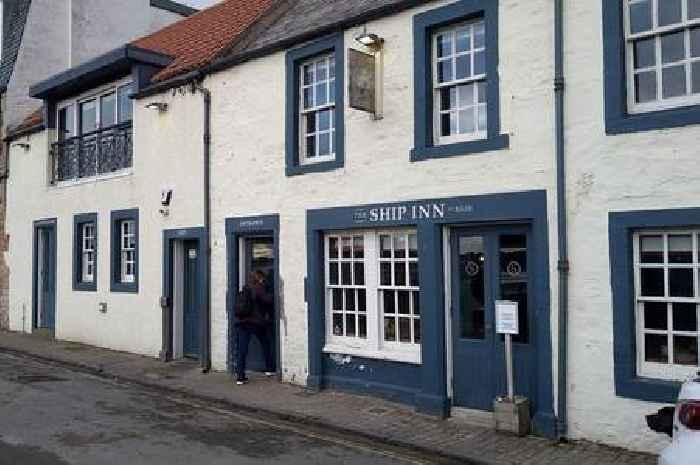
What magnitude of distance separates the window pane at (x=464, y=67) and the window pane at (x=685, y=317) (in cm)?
384

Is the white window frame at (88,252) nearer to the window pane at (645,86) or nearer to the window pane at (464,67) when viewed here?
the window pane at (464,67)

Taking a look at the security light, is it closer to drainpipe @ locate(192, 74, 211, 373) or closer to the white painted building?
the white painted building

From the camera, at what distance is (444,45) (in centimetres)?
970

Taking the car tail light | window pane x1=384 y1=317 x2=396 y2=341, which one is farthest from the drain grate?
the car tail light

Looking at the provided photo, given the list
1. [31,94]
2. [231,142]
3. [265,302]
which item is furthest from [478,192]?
[31,94]

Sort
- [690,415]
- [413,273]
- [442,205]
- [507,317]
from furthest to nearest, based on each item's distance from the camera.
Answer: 1. [413,273]
2. [442,205]
3. [507,317]
4. [690,415]

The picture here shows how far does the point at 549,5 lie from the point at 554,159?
1769mm

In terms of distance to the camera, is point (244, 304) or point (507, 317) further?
point (244, 304)

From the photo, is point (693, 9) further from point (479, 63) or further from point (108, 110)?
point (108, 110)

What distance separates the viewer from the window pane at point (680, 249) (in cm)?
740

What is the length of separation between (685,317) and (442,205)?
3.18 m

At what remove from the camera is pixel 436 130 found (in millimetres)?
9734

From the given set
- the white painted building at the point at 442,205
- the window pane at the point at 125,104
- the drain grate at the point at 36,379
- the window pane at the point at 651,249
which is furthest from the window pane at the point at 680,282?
the window pane at the point at 125,104

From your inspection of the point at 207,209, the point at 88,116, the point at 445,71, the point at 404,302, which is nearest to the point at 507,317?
the point at 404,302
